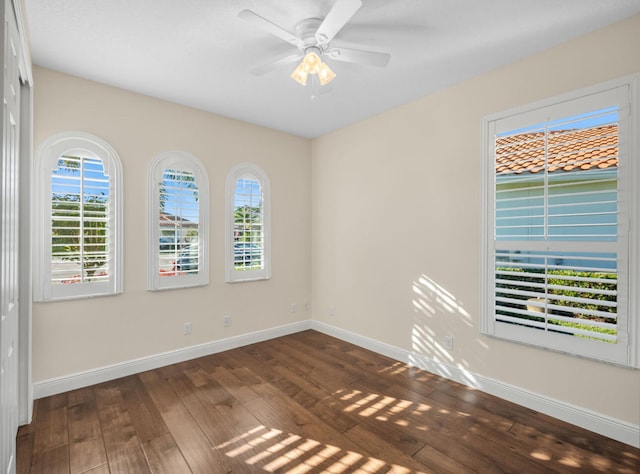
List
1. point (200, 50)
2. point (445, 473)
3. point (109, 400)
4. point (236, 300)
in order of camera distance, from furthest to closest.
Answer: point (236, 300) → point (109, 400) → point (200, 50) → point (445, 473)

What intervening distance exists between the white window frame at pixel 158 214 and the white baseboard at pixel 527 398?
2227mm

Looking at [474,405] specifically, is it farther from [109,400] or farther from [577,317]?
[109,400]

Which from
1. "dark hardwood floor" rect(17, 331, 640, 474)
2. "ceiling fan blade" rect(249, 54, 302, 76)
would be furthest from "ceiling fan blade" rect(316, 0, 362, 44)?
"dark hardwood floor" rect(17, 331, 640, 474)

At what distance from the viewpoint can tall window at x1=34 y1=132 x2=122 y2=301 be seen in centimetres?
267

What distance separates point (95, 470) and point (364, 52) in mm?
3111

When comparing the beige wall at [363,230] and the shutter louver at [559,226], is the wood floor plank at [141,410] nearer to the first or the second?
the beige wall at [363,230]

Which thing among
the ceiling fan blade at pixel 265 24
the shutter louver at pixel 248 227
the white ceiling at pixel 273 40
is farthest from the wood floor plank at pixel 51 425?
the ceiling fan blade at pixel 265 24

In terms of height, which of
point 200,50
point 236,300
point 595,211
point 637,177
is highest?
point 200,50

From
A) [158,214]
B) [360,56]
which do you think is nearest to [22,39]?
[158,214]

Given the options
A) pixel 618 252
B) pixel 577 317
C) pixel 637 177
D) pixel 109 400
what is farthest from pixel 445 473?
pixel 109 400

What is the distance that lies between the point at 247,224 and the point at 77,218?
175cm

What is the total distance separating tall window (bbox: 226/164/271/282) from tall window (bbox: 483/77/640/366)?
104 inches

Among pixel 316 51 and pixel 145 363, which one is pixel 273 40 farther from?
pixel 145 363

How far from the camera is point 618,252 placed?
7.03ft
